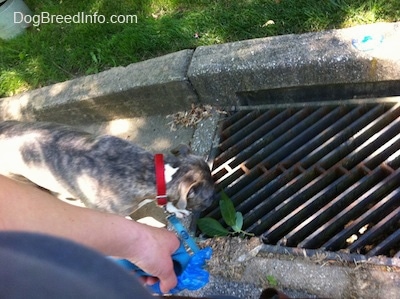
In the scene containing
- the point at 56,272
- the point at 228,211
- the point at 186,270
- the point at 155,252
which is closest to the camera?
the point at 56,272

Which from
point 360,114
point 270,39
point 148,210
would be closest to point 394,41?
point 360,114

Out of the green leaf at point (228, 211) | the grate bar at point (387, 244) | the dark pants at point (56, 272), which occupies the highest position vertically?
Result: the green leaf at point (228, 211)

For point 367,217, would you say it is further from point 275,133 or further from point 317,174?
point 275,133

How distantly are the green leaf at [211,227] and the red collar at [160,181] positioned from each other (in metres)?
0.31

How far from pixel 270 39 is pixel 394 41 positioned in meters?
0.85

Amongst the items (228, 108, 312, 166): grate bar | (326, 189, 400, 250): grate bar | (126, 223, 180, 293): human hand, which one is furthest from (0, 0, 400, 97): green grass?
(126, 223, 180, 293): human hand

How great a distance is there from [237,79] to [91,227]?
2.08 metres

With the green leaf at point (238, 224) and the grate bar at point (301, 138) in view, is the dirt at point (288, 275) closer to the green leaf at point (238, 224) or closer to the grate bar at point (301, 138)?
the green leaf at point (238, 224)

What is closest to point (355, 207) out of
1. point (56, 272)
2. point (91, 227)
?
point (91, 227)

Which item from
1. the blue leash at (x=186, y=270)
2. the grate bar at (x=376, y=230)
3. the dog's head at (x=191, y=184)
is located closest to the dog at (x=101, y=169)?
the dog's head at (x=191, y=184)

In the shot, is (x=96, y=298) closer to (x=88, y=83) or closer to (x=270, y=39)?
(x=270, y=39)

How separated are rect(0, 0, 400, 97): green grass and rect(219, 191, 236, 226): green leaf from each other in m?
1.48

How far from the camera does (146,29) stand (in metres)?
4.52

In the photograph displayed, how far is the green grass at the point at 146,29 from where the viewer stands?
394cm
